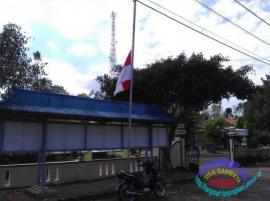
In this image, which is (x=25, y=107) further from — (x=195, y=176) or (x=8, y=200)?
(x=195, y=176)

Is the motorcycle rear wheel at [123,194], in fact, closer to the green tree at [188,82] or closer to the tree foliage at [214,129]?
the green tree at [188,82]

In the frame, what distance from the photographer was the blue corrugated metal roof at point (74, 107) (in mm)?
11141

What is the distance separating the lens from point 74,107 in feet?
42.1

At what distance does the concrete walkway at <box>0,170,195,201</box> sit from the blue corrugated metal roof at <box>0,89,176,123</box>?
251 cm

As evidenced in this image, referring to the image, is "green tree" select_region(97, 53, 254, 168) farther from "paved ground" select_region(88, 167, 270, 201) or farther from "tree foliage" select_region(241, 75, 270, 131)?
"tree foliage" select_region(241, 75, 270, 131)

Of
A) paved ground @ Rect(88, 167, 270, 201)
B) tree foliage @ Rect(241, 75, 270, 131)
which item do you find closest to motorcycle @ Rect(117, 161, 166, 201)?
paved ground @ Rect(88, 167, 270, 201)

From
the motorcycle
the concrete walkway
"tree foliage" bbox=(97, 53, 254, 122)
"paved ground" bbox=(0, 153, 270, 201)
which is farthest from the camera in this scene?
"tree foliage" bbox=(97, 53, 254, 122)

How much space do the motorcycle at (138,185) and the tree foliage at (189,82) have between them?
649 cm

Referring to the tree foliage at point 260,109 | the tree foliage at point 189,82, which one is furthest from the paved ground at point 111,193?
the tree foliage at point 260,109

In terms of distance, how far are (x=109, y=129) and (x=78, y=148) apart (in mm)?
1752

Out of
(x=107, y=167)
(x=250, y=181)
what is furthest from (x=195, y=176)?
(x=107, y=167)

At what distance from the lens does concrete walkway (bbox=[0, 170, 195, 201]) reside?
1106cm

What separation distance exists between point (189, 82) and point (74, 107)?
685cm

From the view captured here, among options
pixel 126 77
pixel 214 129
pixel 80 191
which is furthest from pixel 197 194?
pixel 214 129
